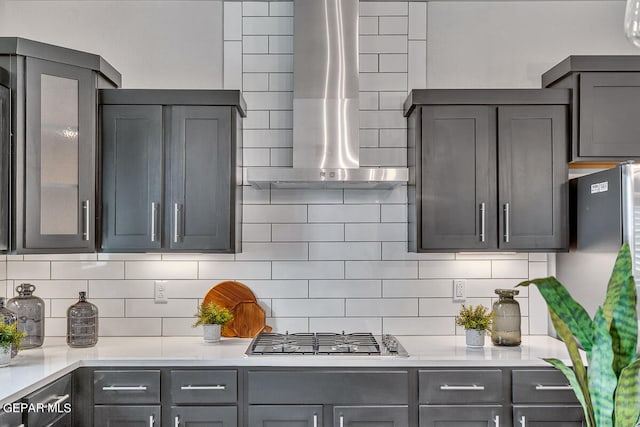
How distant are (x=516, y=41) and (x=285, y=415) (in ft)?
7.79

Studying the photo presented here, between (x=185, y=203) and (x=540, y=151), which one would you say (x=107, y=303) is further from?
(x=540, y=151)

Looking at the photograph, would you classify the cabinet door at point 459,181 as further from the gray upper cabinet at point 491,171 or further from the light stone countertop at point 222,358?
the light stone countertop at point 222,358

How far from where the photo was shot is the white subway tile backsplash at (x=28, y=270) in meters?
3.26

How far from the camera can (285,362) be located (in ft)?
8.79

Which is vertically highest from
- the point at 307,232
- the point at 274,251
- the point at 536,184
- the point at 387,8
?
the point at 387,8

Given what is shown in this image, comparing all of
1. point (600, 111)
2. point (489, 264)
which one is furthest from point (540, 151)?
point (489, 264)

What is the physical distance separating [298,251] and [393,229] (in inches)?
21.5

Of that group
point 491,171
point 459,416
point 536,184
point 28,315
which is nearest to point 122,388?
point 28,315

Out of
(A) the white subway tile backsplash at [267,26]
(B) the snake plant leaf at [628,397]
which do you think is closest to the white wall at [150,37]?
(A) the white subway tile backsplash at [267,26]

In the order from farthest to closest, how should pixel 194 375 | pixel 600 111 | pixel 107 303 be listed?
pixel 107 303, pixel 600 111, pixel 194 375

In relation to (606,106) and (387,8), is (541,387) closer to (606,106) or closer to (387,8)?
(606,106)

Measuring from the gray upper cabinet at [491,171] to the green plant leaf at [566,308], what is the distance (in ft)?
4.66

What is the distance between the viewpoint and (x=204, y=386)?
105 inches

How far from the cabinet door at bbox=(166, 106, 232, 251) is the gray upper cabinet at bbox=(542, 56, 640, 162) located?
175 centimetres
